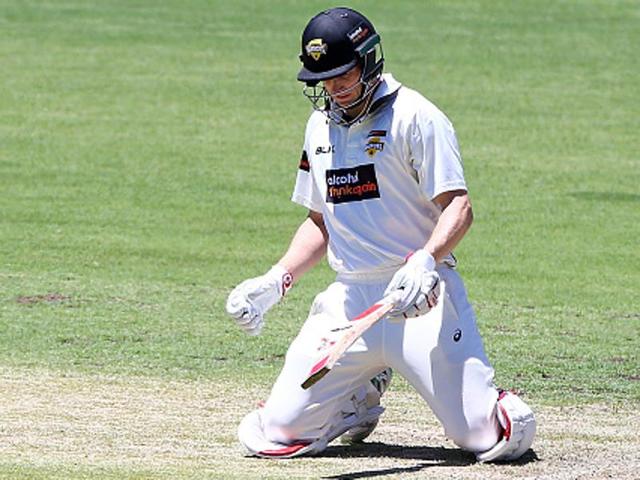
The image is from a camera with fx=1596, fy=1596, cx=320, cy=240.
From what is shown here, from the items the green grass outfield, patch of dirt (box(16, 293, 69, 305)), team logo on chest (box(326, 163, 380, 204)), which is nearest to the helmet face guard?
team logo on chest (box(326, 163, 380, 204))

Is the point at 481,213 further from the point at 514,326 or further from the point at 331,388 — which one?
the point at 331,388

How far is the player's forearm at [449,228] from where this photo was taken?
6.66 m

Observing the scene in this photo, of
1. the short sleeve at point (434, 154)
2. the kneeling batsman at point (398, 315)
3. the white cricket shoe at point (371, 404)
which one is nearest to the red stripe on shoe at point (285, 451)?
the kneeling batsman at point (398, 315)

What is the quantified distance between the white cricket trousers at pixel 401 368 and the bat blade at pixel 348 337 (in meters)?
0.20

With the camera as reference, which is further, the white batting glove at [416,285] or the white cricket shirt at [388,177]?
the white cricket shirt at [388,177]

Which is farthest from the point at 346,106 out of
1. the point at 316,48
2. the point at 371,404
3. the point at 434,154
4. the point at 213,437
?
the point at 213,437

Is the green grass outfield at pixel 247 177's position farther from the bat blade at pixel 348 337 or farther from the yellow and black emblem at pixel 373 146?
the yellow and black emblem at pixel 373 146

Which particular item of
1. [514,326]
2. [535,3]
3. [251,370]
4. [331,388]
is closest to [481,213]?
[514,326]

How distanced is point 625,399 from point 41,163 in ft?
33.6

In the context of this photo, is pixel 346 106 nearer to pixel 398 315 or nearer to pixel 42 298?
pixel 398 315

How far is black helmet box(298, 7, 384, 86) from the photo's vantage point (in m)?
6.80

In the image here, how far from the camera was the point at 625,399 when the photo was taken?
838cm

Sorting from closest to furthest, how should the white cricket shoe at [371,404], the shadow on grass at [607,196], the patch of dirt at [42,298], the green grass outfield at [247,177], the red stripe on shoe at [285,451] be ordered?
the red stripe on shoe at [285,451] → the white cricket shoe at [371,404] → the green grass outfield at [247,177] → the patch of dirt at [42,298] → the shadow on grass at [607,196]

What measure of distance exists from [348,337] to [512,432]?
32.8 inches
